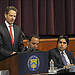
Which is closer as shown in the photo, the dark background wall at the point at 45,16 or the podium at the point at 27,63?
the podium at the point at 27,63

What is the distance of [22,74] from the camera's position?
1.66 meters

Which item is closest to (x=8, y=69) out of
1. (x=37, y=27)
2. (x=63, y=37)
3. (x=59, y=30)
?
(x=63, y=37)

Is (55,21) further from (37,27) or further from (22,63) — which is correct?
(22,63)

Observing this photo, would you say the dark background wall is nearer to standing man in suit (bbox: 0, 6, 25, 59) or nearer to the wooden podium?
standing man in suit (bbox: 0, 6, 25, 59)

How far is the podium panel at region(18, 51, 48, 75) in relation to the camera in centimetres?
167

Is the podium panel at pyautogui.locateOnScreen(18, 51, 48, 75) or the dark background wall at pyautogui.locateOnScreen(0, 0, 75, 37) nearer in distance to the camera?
the podium panel at pyautogui.locateOnScreen(18, 51, 48, 75)

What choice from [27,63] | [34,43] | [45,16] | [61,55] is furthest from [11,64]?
[45,16]

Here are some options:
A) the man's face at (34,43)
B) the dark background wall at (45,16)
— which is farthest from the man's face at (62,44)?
the dark background wall at (45,16)

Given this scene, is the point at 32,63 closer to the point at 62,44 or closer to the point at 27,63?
the point at 27,63

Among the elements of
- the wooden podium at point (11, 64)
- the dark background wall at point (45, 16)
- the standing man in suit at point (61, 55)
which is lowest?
the wooden podium at point (11, 64)

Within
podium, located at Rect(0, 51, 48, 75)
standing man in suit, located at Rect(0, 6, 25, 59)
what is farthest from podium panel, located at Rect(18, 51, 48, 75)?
standing man in suit, located at Rect(0, 6, 25, 59)

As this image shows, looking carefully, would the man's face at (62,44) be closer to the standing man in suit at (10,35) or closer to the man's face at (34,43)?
the man's face at (34,43)

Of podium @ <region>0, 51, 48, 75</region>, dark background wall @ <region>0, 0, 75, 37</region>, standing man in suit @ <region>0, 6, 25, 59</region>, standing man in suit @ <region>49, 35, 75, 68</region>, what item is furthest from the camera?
dark background wall @ <region>0, 0, 75, 37</region>

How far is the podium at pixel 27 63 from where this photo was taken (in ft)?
5.43
